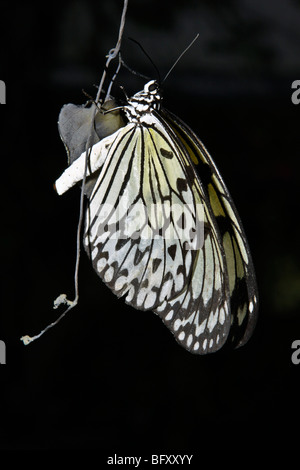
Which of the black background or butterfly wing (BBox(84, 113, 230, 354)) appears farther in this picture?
the black background

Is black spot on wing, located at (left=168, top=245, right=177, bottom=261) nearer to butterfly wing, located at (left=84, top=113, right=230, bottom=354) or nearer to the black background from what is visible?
butterfly wing, located at (left=84, top=113, right=230, bottom=354)

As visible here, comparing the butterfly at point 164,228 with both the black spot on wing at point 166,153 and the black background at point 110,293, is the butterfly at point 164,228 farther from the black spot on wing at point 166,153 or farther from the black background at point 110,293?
the black background at point 110,293

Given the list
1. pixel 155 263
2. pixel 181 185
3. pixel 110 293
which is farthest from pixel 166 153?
pixel 110 293

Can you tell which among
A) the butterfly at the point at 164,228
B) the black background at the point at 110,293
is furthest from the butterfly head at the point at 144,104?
the black background at the point at 110,293

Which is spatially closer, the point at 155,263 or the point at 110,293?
the point at 155,263

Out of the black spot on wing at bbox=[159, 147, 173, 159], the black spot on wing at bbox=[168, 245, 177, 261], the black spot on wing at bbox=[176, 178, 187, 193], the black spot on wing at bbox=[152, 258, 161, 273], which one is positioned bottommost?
the black spot on wing at bbox=[152, 258, 161, 273]

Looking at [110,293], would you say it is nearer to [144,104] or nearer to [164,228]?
[164,228]

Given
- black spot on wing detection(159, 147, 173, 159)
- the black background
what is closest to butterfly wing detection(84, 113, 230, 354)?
black spot on wing detection(159, 147, 173, 159)

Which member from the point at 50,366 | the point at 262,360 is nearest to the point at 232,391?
the point at 262,360
